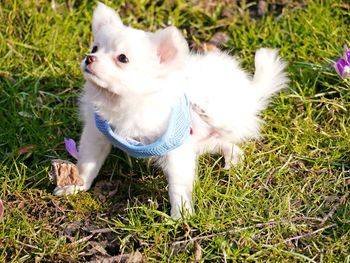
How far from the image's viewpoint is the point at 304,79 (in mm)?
3586

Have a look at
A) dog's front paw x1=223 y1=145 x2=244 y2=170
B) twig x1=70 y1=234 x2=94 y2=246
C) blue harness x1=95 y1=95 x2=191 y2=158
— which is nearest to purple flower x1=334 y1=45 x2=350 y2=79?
dog's front paw x1=223 y1=145 x2=244 y2=170

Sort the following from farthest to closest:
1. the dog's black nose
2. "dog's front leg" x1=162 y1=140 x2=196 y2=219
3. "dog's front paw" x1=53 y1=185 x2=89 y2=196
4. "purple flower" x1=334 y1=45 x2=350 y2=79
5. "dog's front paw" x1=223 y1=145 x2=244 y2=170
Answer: "purple flower" x1=334 y1=45 x2=350 y2=79 < "dog's front paw" x1=223 y1=145 x2=244 y2=170 < "dog's front paw" x1=53 y1=185 x2=89 y2=196 < "dog's front leg" x1=162 y1=140 x2=196 y2=219 < the dog's black nose

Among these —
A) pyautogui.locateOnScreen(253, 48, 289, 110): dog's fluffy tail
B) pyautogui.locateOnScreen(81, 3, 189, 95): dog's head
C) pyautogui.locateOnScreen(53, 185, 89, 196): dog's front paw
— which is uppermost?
pyautogui.locateOnScreen(81, 3, 189, 95): dog's head

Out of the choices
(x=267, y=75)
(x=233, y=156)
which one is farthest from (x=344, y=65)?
(x=233, y=156)

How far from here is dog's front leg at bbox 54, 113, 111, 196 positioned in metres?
2.98

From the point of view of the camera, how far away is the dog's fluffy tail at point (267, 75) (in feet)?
11.0

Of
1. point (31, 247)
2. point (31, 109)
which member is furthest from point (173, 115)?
point (31, 109)

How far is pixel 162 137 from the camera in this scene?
274 centimetres

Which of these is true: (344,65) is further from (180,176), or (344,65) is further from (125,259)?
(125,259)

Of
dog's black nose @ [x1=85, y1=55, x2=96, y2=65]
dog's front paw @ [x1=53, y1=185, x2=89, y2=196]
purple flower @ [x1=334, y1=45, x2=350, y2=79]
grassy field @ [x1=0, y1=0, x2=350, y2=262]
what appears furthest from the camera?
purple flower @ [x1=334, y1=45, x2=350, y2=79]

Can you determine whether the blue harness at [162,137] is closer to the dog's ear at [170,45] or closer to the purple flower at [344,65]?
the dog's ear at [170,45]

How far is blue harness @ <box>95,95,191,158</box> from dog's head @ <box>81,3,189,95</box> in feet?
0.59

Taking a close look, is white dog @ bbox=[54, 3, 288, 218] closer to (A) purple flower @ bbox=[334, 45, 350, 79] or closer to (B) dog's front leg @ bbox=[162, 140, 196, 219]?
(B) dog's front leg @ bbox=[162, 140, 196, 219]

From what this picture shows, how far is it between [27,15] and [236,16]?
4.06 ft
